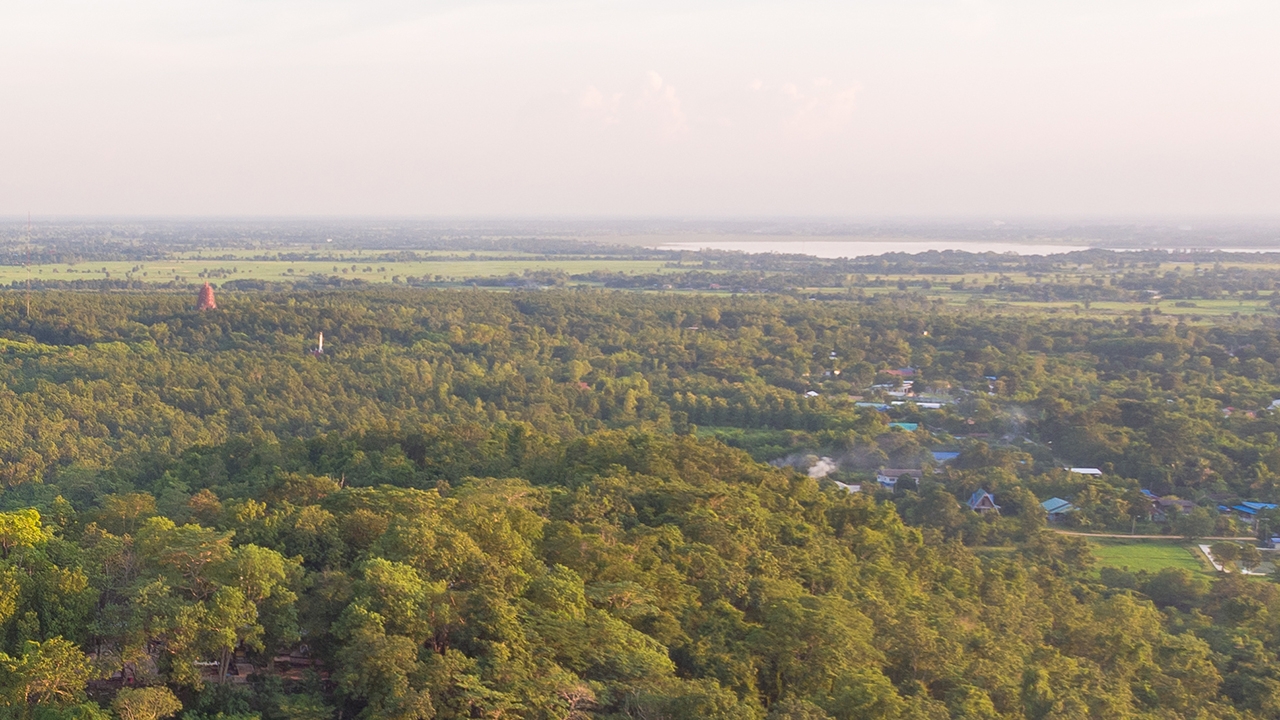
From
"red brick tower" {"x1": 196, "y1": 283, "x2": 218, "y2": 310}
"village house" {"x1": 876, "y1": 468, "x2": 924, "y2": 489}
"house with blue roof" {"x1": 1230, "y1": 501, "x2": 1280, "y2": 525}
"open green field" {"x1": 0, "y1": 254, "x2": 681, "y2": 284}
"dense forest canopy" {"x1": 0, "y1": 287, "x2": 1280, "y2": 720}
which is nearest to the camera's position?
"dense forest canopy" {"x1": 0, "y1": 287, "x2": 1280, "y2": 720}

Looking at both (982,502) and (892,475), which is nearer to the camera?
(982,502)

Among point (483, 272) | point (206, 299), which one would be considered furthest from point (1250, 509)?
point (483, 272)

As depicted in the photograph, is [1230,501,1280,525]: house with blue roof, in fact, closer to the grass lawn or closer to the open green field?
the grass lawn

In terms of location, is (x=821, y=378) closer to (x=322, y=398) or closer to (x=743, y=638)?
(x=322, y=398)

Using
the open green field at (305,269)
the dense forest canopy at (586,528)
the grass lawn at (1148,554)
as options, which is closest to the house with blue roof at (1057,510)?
the dense forest canopy at (586,528)

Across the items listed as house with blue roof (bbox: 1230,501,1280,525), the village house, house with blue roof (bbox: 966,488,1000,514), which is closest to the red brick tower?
the village house

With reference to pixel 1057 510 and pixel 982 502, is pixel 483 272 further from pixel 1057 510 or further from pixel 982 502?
pixel 1057 510

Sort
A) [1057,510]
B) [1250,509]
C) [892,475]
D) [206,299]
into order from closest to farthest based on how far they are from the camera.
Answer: [1250,509]
[1057,510]
[892,475]
[206,299]
